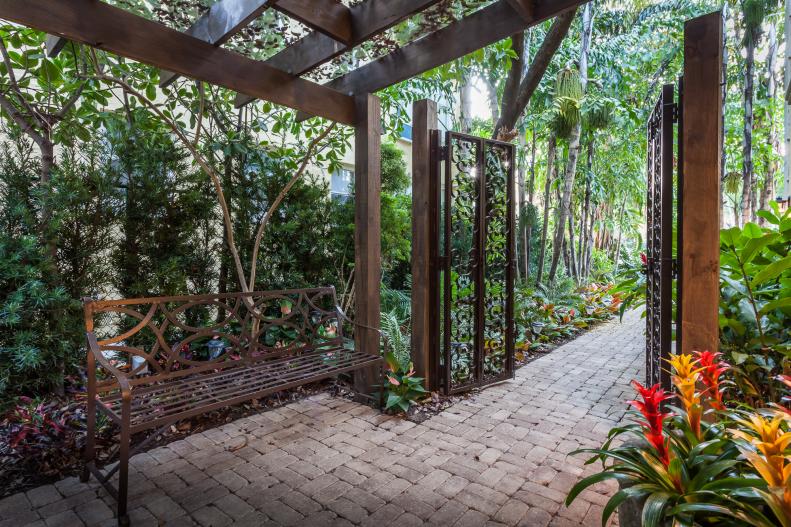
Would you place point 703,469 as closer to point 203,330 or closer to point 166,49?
point 203,330

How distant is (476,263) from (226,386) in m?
2.04

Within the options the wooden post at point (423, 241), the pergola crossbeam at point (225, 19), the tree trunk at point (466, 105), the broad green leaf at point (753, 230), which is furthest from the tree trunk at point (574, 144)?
the pergola crossbeam at point (225, 19)

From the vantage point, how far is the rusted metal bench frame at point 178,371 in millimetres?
2033

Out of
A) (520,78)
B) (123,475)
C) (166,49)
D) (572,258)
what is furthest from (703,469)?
(572,258)

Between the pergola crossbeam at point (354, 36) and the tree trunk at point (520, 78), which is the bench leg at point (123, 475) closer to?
the pergola crossbeam at point (354, 36)

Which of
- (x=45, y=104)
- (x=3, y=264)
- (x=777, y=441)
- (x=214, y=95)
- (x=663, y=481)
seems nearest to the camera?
(x=777, y=441)

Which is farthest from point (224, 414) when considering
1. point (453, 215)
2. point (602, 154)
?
point (602, 154)

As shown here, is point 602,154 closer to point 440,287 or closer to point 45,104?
point 440,287

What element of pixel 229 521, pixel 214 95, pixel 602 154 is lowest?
pixel 229 521

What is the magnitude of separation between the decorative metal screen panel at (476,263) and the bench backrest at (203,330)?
0.95 m

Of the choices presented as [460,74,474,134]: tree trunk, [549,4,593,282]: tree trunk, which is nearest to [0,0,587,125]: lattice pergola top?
[549,4,593,282]: tree trunk

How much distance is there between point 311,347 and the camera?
329cm

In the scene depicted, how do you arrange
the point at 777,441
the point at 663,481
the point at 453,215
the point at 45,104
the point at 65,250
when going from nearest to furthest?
the point at 777,441 → the point at 663,481 → the point at 65,250 → the point at 45,104 → the point at 453,215

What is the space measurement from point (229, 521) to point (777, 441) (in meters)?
1.97
